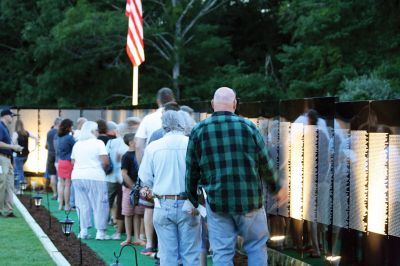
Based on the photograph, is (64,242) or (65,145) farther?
(65,145)

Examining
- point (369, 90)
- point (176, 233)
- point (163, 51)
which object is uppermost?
point (163, 51)

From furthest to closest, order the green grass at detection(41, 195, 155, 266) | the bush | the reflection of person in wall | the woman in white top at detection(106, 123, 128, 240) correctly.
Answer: the bush
the woman in white top at detection(106, 123, 128, 240)
the green grass at detection(41, 195, 155, 266)
the reflection of person in wall

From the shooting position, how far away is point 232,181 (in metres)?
8.55

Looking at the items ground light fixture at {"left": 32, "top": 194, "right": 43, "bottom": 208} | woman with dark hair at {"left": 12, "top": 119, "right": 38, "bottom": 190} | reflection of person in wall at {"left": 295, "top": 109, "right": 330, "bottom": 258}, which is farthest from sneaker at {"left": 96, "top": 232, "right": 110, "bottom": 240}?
woman with dark hair at {"left": 12, "top": 119, "right": 38, "bottom": 190}

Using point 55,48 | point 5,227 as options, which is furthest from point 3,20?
point 5,227

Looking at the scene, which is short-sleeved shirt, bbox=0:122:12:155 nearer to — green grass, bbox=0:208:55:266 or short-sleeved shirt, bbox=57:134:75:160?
green grass, bbox=0:208:55:266

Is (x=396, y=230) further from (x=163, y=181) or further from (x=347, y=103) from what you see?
(x=163, y=181)

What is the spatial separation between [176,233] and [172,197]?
0.38 meters

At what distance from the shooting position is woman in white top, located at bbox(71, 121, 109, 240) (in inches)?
645

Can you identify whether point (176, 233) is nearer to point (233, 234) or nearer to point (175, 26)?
point (233, 234)

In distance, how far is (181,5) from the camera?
48.3 metres

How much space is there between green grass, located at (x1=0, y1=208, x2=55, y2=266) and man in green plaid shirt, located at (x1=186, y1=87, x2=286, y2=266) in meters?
4.93

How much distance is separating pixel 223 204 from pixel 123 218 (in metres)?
8.67

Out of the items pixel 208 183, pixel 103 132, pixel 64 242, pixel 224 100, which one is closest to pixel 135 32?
pixel 103 132
